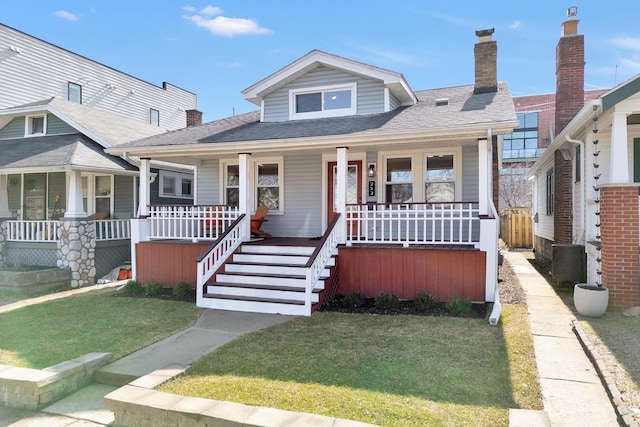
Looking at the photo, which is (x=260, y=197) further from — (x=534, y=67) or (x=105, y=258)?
(x=534, y=67)

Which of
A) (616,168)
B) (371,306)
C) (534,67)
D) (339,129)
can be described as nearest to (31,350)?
(371,306)

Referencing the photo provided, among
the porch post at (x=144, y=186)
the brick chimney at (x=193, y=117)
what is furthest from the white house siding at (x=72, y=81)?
the porch post at (x=144, y=186)

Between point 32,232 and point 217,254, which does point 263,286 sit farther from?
point 32,232

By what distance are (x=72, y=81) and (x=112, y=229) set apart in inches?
419

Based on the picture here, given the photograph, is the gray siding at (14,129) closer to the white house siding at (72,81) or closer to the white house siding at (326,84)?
the white house siding at (72,81)

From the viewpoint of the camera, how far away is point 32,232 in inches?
444

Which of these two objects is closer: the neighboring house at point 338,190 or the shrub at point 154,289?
the neighboring house at point 338,190

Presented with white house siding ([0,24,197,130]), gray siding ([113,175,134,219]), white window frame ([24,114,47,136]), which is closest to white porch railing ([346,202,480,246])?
gray siding ([113,175,134,219])

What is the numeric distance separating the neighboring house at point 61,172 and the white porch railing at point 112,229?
3 centimetres

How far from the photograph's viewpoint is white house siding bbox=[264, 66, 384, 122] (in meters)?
9.94

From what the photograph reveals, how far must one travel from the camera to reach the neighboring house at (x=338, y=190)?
7344mm

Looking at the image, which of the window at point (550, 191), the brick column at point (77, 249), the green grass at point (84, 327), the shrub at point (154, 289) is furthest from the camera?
the window at point (550, 191)

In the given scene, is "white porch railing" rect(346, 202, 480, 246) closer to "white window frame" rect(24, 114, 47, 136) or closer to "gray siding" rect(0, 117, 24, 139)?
"white window frame" rect(24, 114, 47, 136)

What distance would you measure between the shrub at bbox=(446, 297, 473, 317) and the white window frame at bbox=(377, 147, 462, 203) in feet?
10.3
